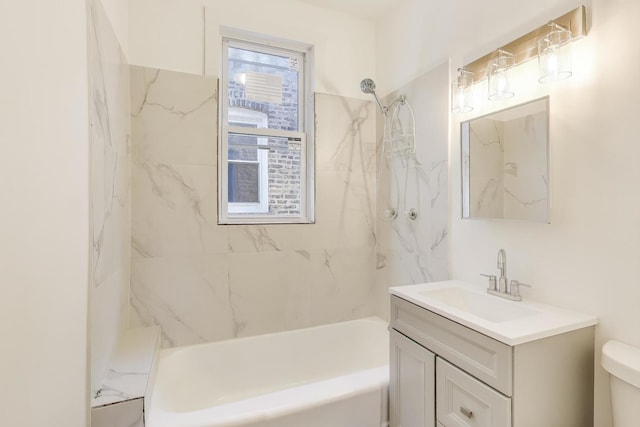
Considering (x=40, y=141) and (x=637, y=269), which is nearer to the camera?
(x=40, y=141)

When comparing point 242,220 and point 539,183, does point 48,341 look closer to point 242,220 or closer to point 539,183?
point 242,220

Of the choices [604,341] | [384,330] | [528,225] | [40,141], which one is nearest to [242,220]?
[384,330]

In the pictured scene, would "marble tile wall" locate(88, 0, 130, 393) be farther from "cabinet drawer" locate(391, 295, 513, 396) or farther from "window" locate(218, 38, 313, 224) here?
"cabinet drawer" locate(391, 295, 513, 396)

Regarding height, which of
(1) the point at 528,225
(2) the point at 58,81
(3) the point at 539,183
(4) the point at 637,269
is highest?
(2) the point at 58,81

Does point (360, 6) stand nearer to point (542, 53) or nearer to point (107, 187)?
point (542, 53)

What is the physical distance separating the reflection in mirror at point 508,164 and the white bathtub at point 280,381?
39.8 inches

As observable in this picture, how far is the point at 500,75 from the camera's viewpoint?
1.44 meters

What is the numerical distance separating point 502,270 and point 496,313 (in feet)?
0.63

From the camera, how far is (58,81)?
0.86 m

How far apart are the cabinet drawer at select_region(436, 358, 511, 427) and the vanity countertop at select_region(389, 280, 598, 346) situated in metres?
0.20

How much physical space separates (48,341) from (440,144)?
6.18 feet

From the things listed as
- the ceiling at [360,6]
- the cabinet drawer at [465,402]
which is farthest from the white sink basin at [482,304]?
the ceiling at [360,6]

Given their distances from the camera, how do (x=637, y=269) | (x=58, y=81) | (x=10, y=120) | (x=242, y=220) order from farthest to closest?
1. (x=242, y=220)
2. (x=637, y=269)
3. (x=58, y=81)
4. (x=10, y=120)

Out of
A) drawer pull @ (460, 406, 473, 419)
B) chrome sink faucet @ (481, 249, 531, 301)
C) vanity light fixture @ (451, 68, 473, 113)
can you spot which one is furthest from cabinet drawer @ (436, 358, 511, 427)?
vanity light fixture @ (451, 68, 473, 113)
